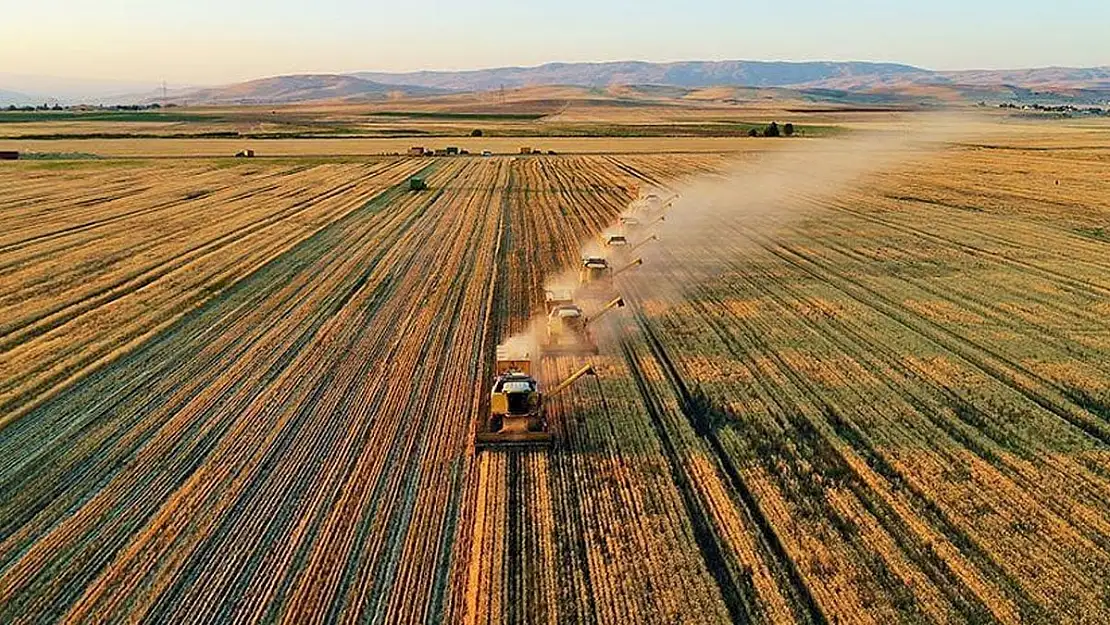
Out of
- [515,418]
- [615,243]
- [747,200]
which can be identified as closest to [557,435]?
[515,418]

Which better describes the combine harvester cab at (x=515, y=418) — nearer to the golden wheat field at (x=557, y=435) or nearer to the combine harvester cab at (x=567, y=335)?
the golden wheat field at (x=557, y=435)

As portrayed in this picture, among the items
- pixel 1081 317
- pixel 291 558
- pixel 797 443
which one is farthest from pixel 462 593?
pixel 1081 317

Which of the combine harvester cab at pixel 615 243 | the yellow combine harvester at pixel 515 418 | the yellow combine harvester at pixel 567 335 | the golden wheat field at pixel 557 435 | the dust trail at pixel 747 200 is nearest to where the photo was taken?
the golden wheat field at pixel 557 435

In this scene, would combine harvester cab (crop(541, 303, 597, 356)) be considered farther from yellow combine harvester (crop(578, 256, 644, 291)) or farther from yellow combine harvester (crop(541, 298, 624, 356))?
yellow combine harvester (crop(578, 256, 644, 291))

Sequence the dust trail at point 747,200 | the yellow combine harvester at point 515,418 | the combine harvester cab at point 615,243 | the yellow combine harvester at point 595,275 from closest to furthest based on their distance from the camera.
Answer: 1. the yellow combine harvester at point 515,418
2. the yellow combine harvester at point 595,275
3. the dust trail at point 747,200
4. the combine harvester cab at point 615,243

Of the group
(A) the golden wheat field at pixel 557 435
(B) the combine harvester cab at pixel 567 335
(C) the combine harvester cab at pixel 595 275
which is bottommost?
(A) the golden wheat field at pixel 557 435

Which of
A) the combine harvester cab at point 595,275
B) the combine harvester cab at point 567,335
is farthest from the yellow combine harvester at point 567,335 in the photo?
the combine harvester cab at point 595,275
